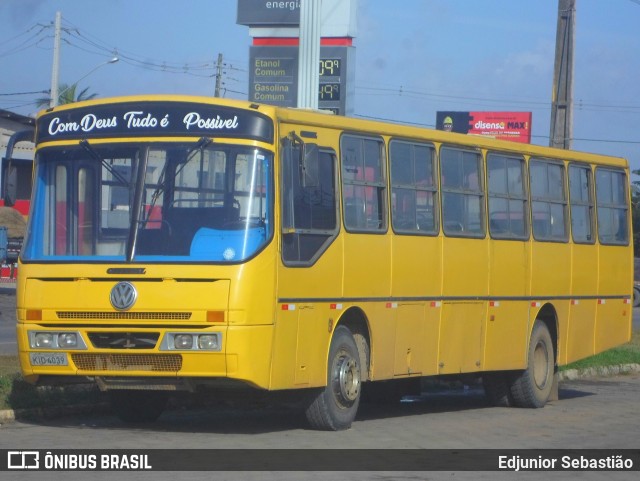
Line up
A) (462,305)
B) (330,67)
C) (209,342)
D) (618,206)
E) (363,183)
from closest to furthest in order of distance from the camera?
(209,342), (363,183), (462,305), (618,206), (330,67)

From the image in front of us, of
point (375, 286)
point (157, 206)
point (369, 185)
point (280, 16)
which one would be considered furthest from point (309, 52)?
point (280, 16)

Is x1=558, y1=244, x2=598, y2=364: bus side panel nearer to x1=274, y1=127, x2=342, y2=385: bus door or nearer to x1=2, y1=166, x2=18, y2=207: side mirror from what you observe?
Answer: x1=274, y1=127, x2=342, y2=385: bus door

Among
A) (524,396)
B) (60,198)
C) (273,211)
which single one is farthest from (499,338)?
(60,198)

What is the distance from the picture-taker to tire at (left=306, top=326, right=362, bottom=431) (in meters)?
12.3

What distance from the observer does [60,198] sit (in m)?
12.0

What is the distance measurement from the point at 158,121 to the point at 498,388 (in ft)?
22.2

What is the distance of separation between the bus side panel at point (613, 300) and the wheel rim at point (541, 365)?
153 centimetres

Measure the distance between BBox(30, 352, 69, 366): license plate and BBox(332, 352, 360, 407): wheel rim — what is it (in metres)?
2.63

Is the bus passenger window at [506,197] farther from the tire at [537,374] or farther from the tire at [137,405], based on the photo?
the tire at [137,405]

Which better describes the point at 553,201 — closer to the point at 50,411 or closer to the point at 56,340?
the point at 50,411

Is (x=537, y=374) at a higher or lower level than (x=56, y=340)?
lower

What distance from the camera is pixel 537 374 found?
16.5 meters
